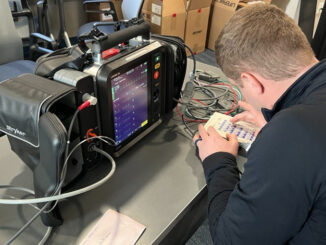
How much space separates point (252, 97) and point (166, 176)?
331mm

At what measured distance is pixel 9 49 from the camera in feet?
6.28

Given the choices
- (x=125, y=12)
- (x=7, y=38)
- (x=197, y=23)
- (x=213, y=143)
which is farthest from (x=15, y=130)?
(x=197, y=23)

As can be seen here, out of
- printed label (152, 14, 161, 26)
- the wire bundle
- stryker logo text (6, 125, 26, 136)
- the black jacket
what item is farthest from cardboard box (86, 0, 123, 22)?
the black jacket

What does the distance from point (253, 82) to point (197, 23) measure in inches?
Result: 113

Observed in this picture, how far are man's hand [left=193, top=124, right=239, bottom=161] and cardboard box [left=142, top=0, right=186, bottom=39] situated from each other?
7.80 ft

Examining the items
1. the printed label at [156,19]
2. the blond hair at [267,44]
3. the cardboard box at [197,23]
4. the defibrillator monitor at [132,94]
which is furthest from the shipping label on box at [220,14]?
the blond hair at [267,44]

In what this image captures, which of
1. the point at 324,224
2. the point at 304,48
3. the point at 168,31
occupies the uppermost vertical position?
the point at 304,48

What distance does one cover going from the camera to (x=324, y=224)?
1.98ft

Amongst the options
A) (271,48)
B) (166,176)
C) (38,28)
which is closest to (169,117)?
(166,176)

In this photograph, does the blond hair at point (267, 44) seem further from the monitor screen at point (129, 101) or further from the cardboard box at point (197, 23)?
the cardboard box at point (197, 23)

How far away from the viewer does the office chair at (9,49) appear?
5.87 ft

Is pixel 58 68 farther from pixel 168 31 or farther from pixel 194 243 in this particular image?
pixel 168 31

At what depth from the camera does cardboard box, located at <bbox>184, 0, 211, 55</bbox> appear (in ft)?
10.7

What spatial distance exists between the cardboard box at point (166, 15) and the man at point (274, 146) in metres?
2.44
